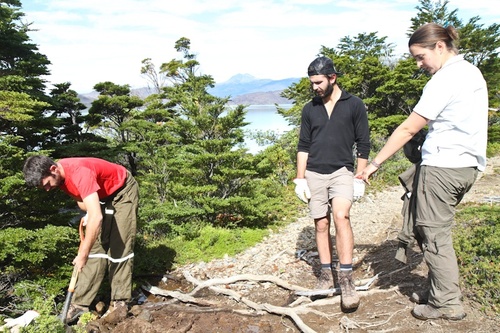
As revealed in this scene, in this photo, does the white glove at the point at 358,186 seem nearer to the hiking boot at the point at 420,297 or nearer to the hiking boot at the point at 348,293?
the hiking boot at the point at 348,293

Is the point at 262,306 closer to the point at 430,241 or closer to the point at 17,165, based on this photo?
the point at 430,241

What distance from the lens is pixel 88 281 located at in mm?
3590

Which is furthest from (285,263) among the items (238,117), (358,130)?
(238,117)

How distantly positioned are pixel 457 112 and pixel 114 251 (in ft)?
10.2

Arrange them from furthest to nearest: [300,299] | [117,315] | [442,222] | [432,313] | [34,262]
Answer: [34,262] < [300,299] < [117,315] < [432,313] < [442,222]

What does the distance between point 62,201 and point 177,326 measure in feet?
9.36

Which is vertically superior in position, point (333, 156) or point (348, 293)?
point (333, 156)

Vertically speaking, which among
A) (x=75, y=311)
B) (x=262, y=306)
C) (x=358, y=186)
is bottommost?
(x=262, y=306)

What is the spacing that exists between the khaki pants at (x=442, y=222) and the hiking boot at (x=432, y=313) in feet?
0.10

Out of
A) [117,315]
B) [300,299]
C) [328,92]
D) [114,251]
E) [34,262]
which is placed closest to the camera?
[328,92]

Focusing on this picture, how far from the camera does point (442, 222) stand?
2.71 metres

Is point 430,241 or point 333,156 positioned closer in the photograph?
point 430,241

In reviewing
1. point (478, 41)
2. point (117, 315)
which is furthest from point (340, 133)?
point (478, 41)

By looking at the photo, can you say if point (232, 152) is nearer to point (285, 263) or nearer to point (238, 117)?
point (238, 117)
